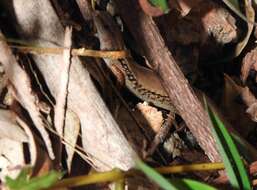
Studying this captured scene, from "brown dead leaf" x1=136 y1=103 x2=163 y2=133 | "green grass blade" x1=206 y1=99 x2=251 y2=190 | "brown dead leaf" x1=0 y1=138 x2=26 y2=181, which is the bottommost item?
"brown dead leaf" x1=0 y1=138 x2=26 y2=181

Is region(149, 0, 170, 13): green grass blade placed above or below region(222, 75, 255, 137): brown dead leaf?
above

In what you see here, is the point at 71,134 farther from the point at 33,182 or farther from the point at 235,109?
the point at 235,109

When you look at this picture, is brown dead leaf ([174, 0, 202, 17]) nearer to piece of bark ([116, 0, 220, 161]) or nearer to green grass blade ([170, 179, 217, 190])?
piece of bark ([116, 0, 220, 161])

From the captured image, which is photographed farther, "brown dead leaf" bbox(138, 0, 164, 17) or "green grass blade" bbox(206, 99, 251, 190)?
"brown dead leaf" bbox(138, 0, 164, 17)

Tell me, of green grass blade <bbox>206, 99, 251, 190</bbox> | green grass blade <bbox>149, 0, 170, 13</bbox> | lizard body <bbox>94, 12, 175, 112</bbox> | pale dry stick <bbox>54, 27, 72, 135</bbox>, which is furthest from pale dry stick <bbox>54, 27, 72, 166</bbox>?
green grass blade <bbox>206, 99, 251, 190</bbox>

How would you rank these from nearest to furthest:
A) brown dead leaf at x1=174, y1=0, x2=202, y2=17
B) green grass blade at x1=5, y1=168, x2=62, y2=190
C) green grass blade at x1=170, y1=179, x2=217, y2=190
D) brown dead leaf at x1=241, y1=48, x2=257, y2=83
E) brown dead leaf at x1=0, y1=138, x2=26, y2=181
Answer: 1. green grass blade at x1=5, y1=168, x2=62, y2=190
2. green grass blade at x1=170, y1=179, x2=217, y2=190
3. brown dead leaf at x1=0, y1=138, x2=26, y2=181
4. brown dead leaf at x1=174, y1=0, x2=202, y2=17
5. brown dead leaf at x1=241, y1=48, x2=257, y2=83

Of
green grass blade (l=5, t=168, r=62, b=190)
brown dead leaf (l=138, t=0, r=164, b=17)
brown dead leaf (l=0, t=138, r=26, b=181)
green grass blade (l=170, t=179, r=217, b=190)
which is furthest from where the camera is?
brown dead leaf (l=138, t=0, r=164, b=17)

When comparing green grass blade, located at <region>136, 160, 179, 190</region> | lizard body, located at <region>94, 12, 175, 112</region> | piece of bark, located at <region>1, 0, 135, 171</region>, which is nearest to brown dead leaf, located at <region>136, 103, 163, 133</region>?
lizard body, located at <region>94, 12, 175, 112</region>

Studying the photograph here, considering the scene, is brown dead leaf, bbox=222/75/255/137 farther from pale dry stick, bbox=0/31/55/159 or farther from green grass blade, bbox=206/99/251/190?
pale dry stick, bbox=0/31/55/159
